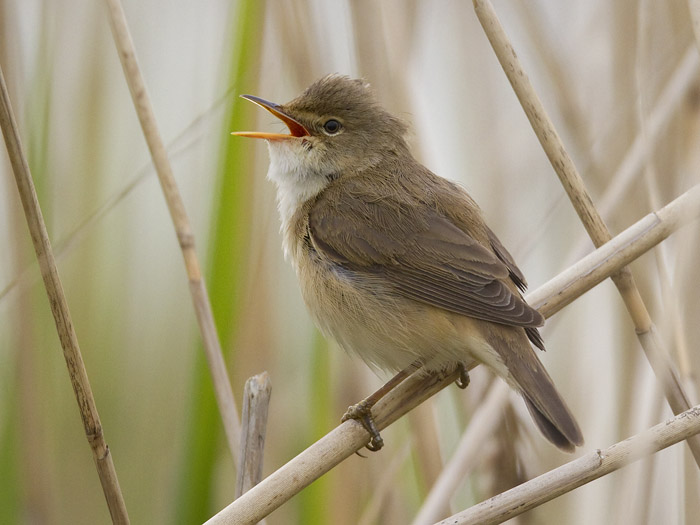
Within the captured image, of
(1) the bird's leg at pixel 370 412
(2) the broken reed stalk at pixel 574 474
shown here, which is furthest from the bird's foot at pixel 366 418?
(2) the broken reed stalk at pixel 574 474

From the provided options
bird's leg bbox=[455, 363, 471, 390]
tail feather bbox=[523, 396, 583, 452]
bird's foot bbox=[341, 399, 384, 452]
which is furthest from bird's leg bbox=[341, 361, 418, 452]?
tail feather bbox=[523, 396, 583, 452]

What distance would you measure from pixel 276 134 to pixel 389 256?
0.56m

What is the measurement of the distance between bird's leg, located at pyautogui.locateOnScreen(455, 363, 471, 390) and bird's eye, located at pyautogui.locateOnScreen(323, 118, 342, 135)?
883 millimetres

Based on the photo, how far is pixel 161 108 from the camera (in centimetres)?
352

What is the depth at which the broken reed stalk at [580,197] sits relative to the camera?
2.26 metres

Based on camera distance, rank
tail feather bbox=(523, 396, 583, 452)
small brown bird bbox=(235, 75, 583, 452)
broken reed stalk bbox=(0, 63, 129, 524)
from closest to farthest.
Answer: broken reed stalk bbox=(0, 63, 129, 524) < tail feather bbox=(523, 396, 583, 452) < small brown bird bbox=(235, 75, 583, 452)

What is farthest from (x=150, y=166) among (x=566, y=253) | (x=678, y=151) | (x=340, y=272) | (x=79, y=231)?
(x=678, y=151)

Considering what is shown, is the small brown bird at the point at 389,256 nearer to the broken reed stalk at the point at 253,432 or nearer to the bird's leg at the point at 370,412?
the bird's leg at the point at 370,412

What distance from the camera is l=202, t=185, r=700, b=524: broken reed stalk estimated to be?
6.16ft

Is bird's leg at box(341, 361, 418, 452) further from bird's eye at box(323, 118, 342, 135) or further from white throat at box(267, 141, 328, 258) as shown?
bird's eye at box(323, 118, 342, 135)

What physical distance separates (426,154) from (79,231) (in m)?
1.22

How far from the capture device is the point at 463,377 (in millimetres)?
2562

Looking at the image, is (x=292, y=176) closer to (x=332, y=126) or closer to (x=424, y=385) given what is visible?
(x=332, y=126)

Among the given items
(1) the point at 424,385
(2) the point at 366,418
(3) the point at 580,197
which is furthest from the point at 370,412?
(3) the point at 580,197
